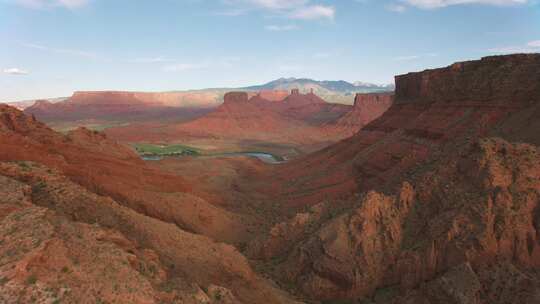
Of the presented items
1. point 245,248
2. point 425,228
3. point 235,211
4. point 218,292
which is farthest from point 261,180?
point 218,292

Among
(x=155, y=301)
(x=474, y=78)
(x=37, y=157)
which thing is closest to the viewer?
(x=155, y=301)

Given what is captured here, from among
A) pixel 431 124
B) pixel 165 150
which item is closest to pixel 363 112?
pixel 165 150

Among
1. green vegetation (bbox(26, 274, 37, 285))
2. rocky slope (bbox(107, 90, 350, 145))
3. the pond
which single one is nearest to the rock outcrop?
green vegetation (bbox(26, 274, 37, 285))

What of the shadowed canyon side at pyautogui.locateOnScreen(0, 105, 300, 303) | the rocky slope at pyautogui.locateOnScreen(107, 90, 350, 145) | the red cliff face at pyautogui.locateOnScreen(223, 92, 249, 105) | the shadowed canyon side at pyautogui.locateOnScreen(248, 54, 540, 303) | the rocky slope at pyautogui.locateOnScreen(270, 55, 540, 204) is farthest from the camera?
the red cliff face at pyautogui.locateOnScreen(223, 92, 249, 105)

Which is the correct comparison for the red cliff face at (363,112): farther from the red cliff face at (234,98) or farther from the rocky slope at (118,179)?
the rocky slope at (118,179)

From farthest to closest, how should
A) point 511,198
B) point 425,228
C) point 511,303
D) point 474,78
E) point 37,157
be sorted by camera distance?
1. point 474,78
2. point 37,157
3. point 425,228
4. point 511,198
5. point 511,303

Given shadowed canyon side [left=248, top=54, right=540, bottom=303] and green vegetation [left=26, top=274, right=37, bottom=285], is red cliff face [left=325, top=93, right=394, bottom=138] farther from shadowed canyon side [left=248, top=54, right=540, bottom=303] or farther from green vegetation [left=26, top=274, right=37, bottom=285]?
green vegetation [left=26, top=274, right=37, bottom=285]

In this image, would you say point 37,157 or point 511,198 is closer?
point 511,198

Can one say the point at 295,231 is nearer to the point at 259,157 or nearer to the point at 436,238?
the point at 436,238

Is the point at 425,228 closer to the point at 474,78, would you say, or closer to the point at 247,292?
the point at 247,292
